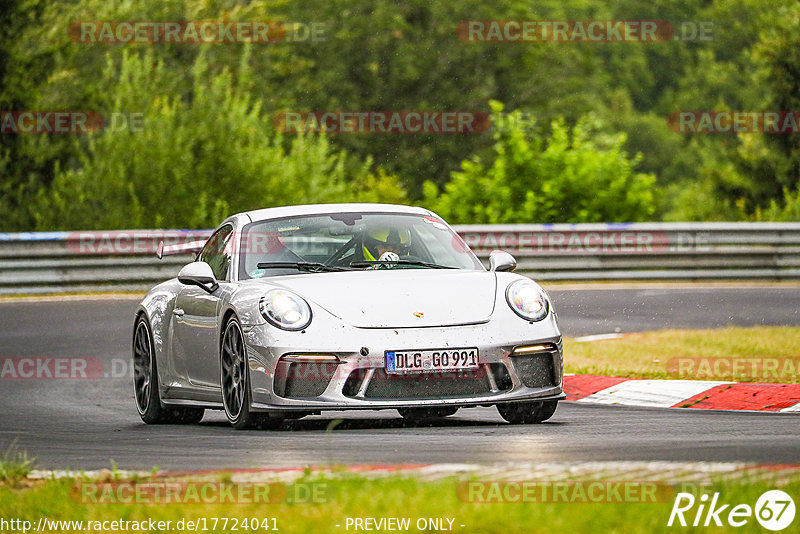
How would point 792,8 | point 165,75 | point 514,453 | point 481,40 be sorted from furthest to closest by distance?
point 481,40
point 792,8
point 165,75
point 514,453

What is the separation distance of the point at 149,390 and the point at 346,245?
1855 millimetres

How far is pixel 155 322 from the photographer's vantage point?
10.6m

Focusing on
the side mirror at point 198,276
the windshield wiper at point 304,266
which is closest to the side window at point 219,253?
the side mirror at point 198,276

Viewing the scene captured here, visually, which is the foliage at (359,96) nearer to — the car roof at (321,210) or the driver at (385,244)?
the car roof at (321,210)

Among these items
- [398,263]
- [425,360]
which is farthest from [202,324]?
[425,360]

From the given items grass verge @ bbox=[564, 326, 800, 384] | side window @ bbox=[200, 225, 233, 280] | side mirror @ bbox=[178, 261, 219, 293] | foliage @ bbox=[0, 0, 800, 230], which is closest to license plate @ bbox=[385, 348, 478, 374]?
side mirror @ bbox=[178, 261, 219, 293]

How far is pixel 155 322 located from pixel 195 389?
89cm

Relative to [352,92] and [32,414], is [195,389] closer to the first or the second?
[32,414]

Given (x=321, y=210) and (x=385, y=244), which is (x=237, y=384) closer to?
(x=385, y=244)

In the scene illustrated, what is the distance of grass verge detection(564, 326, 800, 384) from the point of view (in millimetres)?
12117

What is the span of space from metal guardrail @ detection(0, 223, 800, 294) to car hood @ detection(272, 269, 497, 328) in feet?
39.9

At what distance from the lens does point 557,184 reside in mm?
28453

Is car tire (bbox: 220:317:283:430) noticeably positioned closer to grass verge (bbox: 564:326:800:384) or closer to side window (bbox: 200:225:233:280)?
side window (bbox: 200:225:233:280)

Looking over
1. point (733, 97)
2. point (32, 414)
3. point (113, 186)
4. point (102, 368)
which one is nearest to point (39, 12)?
point (113, 186)
